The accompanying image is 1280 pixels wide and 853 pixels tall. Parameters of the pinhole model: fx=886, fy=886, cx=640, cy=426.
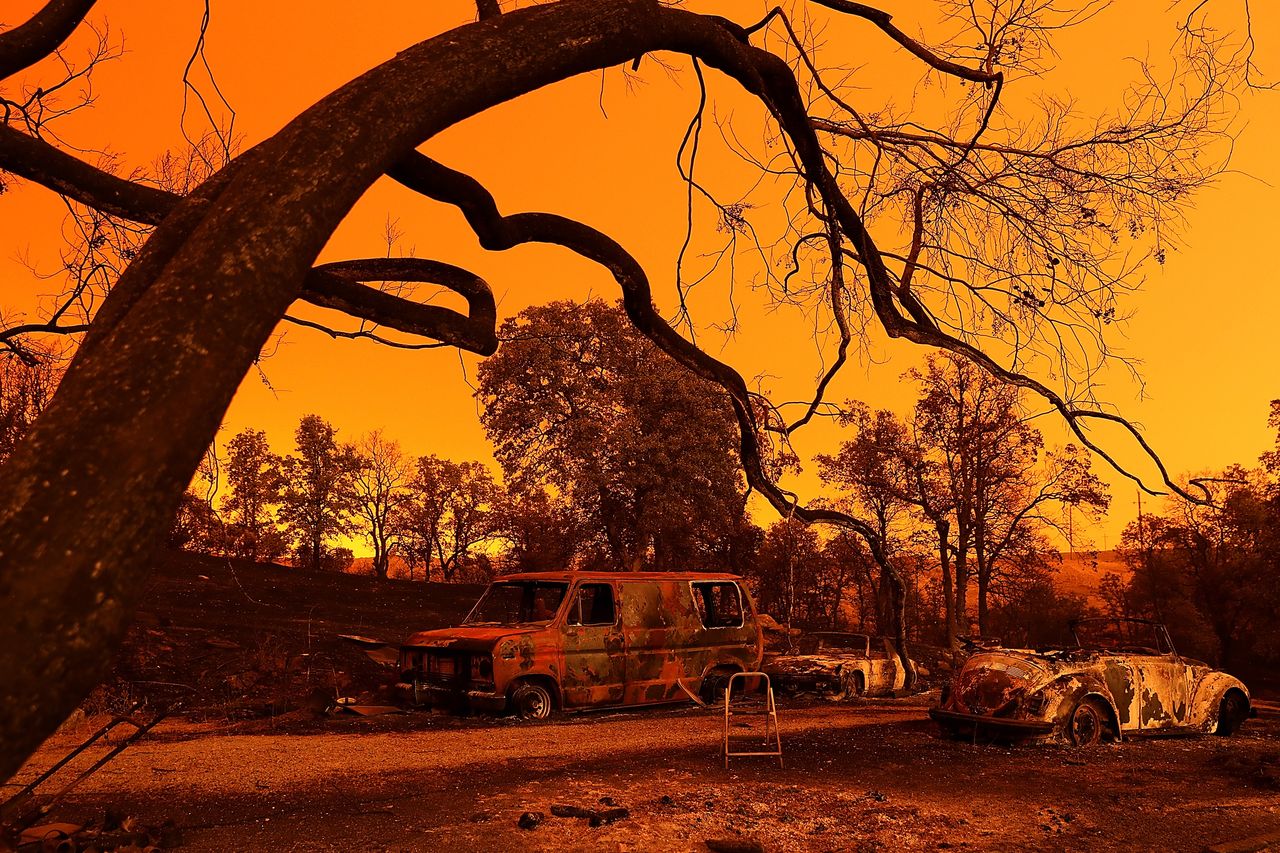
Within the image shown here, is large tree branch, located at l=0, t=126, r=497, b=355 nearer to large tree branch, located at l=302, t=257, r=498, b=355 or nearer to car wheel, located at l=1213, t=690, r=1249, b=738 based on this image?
large tree branch, located at l=302, t=257, r=498, b=355

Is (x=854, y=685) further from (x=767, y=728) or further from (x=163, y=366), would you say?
(x=163, y=366)

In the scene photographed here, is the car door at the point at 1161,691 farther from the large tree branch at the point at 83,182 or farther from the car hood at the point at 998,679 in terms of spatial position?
the large tree branch at the point at 83,182

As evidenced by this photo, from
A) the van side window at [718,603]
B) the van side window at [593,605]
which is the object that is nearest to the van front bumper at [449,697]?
the van side window at [593,605]

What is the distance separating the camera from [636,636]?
1241 cm

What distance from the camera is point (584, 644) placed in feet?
39.3

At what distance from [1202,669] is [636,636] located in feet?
24.3

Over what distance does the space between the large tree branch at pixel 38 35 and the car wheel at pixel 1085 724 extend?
10.9 meters

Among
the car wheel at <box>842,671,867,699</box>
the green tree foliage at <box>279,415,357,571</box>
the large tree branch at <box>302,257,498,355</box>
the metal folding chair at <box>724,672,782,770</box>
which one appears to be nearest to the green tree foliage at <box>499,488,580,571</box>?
the green tree foliage at <box>279,415,357,571</box>

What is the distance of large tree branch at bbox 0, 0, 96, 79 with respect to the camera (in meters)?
5.11

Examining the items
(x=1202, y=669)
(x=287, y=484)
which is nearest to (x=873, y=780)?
(x=1202, y=669)

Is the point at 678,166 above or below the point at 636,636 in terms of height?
above

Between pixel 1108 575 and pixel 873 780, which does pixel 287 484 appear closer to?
pixel 1108 575

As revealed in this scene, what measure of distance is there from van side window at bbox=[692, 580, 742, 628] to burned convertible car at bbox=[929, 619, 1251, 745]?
12.3 ft

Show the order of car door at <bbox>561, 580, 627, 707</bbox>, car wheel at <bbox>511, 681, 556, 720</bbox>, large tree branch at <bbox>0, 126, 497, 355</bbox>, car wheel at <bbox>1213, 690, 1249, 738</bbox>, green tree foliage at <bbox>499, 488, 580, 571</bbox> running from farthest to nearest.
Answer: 1. green tree foliage at <bbox>499, 488, 580, 571</bbox>
2. car door at <bbox>561, 580, 627, 707</bbox>
3. car wheel at <bbox>1213, 690, 1249, 738</bbox>
4. car wheel at <bbox>511, 681, 556, 720</bbox>
5. large tree branch at <bbox>0, 126, 497, 355</bbox>
